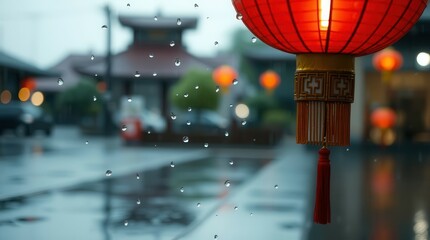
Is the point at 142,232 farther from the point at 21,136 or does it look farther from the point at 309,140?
the point at 21,136

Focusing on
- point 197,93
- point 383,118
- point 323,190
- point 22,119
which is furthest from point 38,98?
point 323,190

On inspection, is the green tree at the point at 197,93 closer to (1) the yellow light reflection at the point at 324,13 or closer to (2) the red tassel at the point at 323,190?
(2) the red tassel at the point at 323,190

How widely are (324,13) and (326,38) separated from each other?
4.5 inches

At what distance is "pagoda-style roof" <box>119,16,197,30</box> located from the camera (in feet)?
88.1

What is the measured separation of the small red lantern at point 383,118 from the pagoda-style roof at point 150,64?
10.3m

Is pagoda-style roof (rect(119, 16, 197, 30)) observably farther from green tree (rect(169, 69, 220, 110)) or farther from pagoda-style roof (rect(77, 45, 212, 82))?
green tree (rect(169, 69, 220, 110))

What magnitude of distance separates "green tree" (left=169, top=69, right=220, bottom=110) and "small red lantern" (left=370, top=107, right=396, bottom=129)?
6401 millimetres

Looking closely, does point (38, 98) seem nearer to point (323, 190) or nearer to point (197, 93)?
point (197, 93)

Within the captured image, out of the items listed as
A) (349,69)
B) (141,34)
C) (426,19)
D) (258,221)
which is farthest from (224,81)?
Answer: (349,69)

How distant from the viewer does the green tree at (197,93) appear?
72.1ft

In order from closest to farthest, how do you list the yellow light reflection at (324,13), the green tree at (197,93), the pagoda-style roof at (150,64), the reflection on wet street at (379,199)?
1. the yellow light reflection at (324,13)
2. the reflection on wet street at (379,199)
3. the green tree at (197,93)
4. the pagoda-style roof at (150,64)

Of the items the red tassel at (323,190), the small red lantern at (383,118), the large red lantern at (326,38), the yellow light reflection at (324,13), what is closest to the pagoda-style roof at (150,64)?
the small red lantern at (383,118)

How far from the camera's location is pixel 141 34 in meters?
28.2

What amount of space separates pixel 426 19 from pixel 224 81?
7.64 meters
